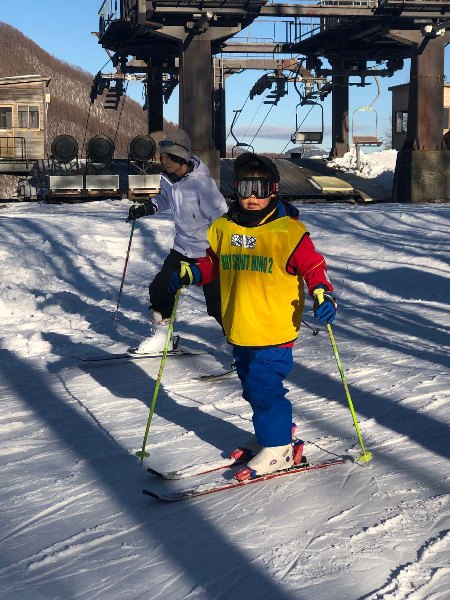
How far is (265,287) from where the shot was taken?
448 centimetres

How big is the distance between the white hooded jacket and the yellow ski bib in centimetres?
249

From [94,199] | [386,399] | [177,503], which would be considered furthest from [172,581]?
[94,199]

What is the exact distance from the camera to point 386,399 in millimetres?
6430

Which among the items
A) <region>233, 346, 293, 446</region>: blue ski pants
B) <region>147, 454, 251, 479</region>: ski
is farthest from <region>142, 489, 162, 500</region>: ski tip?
<region>233, 346, 293, 446</region>: blue ski pants

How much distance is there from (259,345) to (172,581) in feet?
4.44

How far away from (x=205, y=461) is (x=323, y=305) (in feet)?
3.93

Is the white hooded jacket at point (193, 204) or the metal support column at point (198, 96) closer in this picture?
the white hooded jacket at point (193, 204)

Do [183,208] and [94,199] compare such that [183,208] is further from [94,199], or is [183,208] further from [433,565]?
[94,199]

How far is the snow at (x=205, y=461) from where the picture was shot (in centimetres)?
344

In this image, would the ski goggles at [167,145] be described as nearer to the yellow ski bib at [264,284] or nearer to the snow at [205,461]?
the snow at [205,461]

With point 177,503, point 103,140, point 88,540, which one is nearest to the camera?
point 88,540

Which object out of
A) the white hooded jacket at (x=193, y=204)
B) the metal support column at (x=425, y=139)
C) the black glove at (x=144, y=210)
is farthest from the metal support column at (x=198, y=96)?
the white hooded jacket at (x=193, y=204)

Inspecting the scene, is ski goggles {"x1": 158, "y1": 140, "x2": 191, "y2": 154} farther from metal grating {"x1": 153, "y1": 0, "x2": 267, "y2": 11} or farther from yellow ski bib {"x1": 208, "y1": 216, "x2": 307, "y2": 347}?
metal grating {"x1": 153, "y1": 0, "x2": 267, "y2": 11}

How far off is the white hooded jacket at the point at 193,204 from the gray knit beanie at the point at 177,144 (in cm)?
30
